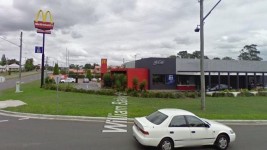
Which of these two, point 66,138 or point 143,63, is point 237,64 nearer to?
point 143,63

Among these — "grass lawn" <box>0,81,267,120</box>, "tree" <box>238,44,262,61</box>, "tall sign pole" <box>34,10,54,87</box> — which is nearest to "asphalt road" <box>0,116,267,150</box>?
"grass lawn" <box>0,81,267,120</box>

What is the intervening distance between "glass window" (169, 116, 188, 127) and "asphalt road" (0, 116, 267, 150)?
1067 mm

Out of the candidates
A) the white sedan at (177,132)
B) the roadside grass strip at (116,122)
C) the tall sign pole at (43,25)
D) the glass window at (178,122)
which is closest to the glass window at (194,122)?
the white sedan at (177,132)

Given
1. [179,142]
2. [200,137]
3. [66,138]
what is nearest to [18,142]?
[66,138]

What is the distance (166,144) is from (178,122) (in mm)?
825

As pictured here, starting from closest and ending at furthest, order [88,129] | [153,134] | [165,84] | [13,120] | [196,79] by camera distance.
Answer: [153,134] → [88,129] → [13,120] → [165,84] → [196,79]

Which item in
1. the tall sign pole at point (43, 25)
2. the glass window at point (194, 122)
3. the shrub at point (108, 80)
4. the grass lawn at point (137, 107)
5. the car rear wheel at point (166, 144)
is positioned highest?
the tall sign pole at point (43, 25)

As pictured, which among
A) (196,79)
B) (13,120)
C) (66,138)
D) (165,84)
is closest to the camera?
(66,138)

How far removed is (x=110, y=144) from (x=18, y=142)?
3183mm

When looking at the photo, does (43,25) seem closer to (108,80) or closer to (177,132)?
(108,80)

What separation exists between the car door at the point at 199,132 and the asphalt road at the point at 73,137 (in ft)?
1.30

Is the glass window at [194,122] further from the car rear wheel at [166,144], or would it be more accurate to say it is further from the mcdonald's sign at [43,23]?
the mcdonald's sign at [43,23]

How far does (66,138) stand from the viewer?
9789mm

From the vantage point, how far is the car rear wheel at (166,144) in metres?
8.18
